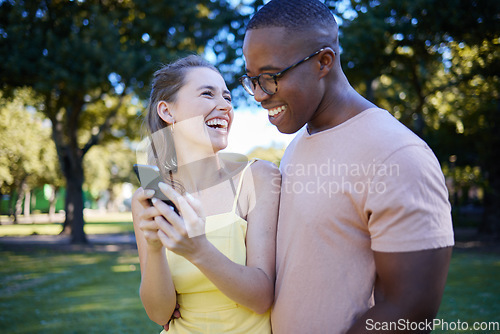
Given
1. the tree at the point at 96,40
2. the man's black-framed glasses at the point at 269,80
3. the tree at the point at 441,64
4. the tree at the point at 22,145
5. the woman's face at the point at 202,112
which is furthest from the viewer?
the tree at the point at 22,145

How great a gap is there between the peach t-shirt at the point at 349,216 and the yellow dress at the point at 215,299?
0.25 metres

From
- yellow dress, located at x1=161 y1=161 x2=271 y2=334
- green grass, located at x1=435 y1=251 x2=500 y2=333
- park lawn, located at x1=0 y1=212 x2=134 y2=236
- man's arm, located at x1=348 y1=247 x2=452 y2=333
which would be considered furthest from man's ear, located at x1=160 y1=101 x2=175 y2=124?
park lawn, located at x1=0 y1=212 x2=134 y2=236

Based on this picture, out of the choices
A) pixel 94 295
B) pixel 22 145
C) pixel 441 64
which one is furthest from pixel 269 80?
pixel 22 145

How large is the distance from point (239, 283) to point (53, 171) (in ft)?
135

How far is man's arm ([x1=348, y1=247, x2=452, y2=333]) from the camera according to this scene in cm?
152

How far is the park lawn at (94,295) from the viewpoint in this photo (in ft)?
23.7

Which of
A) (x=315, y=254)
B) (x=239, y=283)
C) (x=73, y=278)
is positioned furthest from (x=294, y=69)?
(x=73, y=278)

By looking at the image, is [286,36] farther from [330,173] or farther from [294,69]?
[330,173]

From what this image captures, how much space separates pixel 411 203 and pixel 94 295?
29.7 ft

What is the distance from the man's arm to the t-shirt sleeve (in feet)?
0.12

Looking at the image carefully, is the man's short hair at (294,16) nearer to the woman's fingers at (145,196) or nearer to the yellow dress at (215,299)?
the woman's fingers at (145,196)

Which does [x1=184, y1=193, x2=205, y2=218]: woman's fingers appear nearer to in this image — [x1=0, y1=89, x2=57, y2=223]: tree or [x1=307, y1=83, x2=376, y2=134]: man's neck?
[x1=307, y1=83, x2=376, y2=134]: man's neck

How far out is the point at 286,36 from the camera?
1.90 meters

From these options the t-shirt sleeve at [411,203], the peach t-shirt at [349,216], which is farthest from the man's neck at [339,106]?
the t-shirt sleeve at [411,203]
